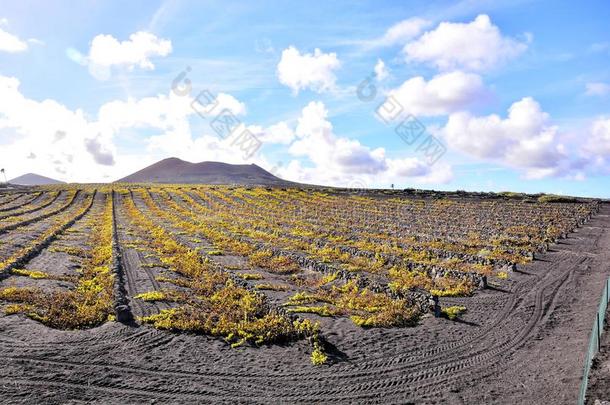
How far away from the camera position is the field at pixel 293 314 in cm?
1304

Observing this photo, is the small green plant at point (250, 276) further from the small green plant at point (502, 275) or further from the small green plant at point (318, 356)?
the small green plant at point (502, 275)

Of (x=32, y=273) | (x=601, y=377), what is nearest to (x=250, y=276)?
(x=32, y=273)

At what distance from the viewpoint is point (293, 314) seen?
18.8 m

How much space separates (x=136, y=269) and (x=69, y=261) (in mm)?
5259

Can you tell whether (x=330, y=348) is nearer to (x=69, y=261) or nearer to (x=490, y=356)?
(x=490, y=356)

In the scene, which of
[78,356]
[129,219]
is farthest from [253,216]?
[78,356]

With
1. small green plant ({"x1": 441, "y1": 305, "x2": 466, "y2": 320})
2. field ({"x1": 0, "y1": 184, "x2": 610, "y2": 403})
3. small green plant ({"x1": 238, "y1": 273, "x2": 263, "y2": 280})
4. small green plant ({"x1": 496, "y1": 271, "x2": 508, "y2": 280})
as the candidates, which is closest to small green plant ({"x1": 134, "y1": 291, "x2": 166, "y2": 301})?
field ({"x1": 0, "y1": 184, "x2": 610, "y2": 403})

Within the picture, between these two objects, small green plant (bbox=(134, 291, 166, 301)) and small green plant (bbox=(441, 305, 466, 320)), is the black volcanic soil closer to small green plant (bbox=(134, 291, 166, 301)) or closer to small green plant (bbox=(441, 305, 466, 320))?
small green plant (bbox=(441, 305, 466, 320))

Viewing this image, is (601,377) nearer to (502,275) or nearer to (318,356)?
(318,356)

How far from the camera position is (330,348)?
15.7 metres

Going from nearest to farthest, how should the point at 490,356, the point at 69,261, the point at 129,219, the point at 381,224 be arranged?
the point at 490,356 < the point at 69,261 < the point at 381,224 < the point at 129,219

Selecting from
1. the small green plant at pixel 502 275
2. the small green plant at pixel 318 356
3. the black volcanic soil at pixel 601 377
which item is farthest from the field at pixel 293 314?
the black volcanic soil at pixel 601 377

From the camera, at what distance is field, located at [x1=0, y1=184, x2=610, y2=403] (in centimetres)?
1304

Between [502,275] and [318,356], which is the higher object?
[502,275]
